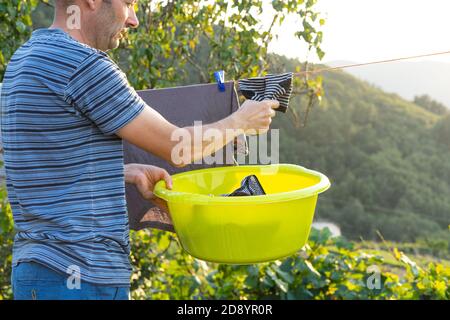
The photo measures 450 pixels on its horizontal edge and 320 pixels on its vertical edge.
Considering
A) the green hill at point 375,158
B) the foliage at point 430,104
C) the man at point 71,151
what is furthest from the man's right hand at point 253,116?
the foliage at point 430,104

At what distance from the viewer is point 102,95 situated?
1.06m

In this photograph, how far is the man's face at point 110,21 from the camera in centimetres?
116

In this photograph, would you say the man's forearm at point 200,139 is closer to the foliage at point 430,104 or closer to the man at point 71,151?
the man at point 71,151

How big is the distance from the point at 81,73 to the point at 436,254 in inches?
306

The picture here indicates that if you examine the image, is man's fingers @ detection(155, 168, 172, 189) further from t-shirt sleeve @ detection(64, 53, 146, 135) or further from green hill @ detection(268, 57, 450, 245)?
green hill @ detection(268, 57, 450, 245)

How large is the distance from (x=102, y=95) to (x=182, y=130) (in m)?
0.17

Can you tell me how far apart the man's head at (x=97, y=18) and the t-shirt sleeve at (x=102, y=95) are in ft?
0.36

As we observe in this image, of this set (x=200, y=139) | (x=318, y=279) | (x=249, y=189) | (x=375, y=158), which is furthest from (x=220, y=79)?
(x=375, y=158)

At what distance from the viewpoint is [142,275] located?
2.60 m

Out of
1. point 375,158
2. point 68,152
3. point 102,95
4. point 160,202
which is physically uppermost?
point 102,95

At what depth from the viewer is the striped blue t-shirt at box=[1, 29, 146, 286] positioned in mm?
1059

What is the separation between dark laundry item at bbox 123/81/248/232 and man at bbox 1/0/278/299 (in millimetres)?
544

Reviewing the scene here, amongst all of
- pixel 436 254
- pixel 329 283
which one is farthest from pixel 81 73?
pixel 436 254

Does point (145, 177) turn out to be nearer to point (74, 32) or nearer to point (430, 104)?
point (74, 32)
